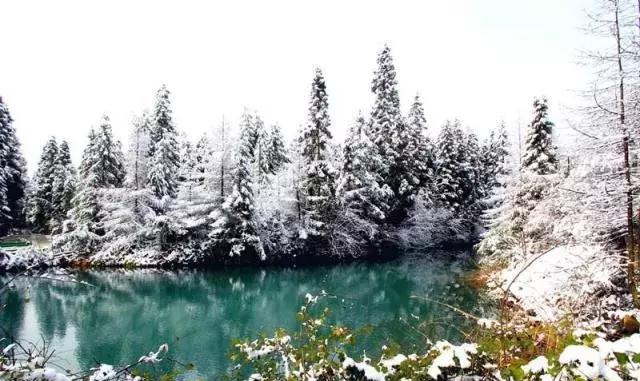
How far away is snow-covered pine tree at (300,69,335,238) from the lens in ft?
108

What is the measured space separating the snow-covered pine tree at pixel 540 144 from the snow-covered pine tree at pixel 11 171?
120 ft

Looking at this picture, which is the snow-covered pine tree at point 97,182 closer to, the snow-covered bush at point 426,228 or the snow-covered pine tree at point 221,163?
the snow-covered pine tree at point 221,163

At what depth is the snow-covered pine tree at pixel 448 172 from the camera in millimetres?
41750

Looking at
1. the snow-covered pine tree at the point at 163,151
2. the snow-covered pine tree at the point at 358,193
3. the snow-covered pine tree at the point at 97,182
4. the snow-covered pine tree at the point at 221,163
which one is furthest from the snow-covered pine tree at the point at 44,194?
the snow-covered pine tree at the point at 358,193

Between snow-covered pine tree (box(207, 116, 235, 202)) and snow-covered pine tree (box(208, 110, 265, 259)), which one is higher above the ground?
snow-covered pine tree (box(207, 116, 235, 202))

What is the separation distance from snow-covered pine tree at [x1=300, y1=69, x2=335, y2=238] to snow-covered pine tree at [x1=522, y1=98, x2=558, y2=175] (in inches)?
531

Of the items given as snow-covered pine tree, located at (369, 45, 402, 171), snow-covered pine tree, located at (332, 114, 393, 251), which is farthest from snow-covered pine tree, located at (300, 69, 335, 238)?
snow-covered pine tree, located at (369, 45, 402, 171)

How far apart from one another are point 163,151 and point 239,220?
24.7 feet

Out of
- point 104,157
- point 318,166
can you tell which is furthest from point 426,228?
point 104,157

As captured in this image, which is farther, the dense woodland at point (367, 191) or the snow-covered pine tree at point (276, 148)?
the snow-covered pine tree at point (276, 148)

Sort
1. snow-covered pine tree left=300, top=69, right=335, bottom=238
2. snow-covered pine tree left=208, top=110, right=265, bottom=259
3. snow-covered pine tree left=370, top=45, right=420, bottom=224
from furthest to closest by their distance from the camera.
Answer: snow-covered pine tree left=370, top=45, right=420, bottom=224
snow-covered pine tree left=300, top=69, right=335, bottom=238
snow-covered pine tree left=208, top=110, right=265, bottom=259

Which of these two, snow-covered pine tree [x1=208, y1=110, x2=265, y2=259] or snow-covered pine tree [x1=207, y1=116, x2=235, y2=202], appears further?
snow-covered pine tree [x1=207, y1=116, x2=235, y2=202]

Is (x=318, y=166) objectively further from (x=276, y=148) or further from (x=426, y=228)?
(x=276, y=148)

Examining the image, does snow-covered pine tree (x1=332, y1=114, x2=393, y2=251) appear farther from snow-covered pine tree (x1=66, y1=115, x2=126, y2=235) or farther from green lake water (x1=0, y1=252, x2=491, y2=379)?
snow-covered pine tree (x1=66, y1=115, x2=126, y2=235)
